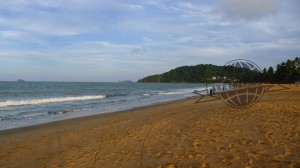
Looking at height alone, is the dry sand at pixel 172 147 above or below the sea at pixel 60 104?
above

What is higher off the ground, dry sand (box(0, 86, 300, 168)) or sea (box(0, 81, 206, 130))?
dry sand (box(0, 86, 300, 168))

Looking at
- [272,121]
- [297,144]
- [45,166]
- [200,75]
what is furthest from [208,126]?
[200,75]

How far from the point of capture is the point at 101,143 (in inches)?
352

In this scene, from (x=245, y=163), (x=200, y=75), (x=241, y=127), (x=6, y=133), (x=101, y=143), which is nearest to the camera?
(x=245, y=163)

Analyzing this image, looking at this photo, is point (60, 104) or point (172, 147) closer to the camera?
point (172, 147)

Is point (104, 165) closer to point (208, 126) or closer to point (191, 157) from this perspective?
point (191, 157)

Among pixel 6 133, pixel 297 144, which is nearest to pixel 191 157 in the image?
pixel 297 144

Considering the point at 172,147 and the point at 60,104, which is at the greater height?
the point at 172,147

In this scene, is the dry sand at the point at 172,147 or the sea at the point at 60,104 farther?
the sea at the point at 60,104

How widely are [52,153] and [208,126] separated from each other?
529 centimetres

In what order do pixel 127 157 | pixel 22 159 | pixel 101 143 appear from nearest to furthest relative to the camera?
pixel 127 157
pixel 22 159
pixel 101 143

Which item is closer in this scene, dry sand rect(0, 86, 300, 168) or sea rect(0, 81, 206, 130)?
dry sand rect(0, 86, 300, 168)

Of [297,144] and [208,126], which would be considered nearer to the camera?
[297,144]

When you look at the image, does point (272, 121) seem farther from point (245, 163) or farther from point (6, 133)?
point (6, 133)
